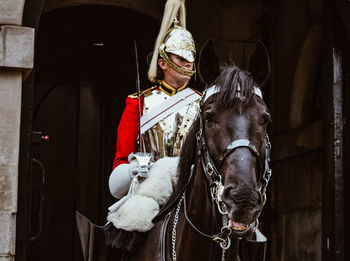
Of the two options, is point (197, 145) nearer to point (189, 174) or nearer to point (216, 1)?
point (189, 174)

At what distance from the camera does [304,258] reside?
25.1ft

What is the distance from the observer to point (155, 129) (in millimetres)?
4473

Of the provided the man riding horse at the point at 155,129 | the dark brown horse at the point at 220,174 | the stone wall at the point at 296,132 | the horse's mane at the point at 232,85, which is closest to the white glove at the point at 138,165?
the man riding horse at the point at 155,129

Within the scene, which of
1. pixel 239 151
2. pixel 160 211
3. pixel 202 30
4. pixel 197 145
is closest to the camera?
pixel 239 151

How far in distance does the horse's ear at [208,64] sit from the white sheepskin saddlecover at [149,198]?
2.11 feet

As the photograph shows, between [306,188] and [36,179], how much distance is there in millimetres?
2953

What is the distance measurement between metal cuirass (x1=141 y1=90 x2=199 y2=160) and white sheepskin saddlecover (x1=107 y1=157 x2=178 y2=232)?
304mm

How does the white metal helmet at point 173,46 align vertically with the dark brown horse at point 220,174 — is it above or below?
above

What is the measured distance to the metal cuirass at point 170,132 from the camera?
14.5 feet

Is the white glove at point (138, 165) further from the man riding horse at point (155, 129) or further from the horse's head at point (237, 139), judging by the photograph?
the horse's head at point (237, 139)

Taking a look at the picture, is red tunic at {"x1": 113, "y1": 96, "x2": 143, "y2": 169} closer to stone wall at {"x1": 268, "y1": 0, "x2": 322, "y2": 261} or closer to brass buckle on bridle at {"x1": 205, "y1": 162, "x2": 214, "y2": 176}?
brass buckle on bridle at {"x1": 205, "y1": 162, "x2": 214, "y2": 176}

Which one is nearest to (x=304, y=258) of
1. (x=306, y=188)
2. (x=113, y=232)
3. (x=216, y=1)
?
(x=306, y=188)

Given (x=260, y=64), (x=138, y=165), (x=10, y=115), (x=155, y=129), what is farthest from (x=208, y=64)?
(x=10, y=115)

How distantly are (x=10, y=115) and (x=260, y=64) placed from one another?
1.69 metres
